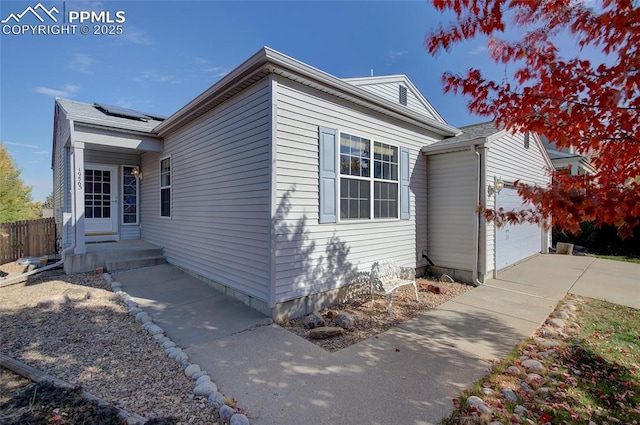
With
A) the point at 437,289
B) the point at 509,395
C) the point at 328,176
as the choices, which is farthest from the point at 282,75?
the point at 437,289

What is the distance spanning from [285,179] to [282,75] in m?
1.64

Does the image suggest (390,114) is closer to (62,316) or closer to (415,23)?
(415,23)

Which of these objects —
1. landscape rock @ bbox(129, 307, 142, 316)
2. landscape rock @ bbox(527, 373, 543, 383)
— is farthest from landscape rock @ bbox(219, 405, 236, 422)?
landscape rock @ bbox(129, 307, 142, 316)

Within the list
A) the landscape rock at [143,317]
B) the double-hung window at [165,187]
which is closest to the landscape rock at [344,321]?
the landscape rock at [143,317]

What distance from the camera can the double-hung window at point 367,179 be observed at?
5.76 meters

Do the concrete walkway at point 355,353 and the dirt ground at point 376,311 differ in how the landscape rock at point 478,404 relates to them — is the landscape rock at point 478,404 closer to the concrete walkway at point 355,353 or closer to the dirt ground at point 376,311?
the concrete walkway at point 355,353

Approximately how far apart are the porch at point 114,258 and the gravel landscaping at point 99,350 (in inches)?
46.2

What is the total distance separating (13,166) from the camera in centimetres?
2164

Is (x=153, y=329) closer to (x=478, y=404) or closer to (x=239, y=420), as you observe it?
(x=239, y=420)

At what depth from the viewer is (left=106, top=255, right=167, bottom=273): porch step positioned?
7.18 meters

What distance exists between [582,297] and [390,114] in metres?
5.44

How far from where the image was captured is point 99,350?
3.62 metres

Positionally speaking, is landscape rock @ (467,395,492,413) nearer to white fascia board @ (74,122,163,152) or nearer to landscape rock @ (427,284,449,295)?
landscape rock @ (427,284,449,295)

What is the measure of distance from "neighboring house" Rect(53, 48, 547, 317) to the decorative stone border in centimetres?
145
